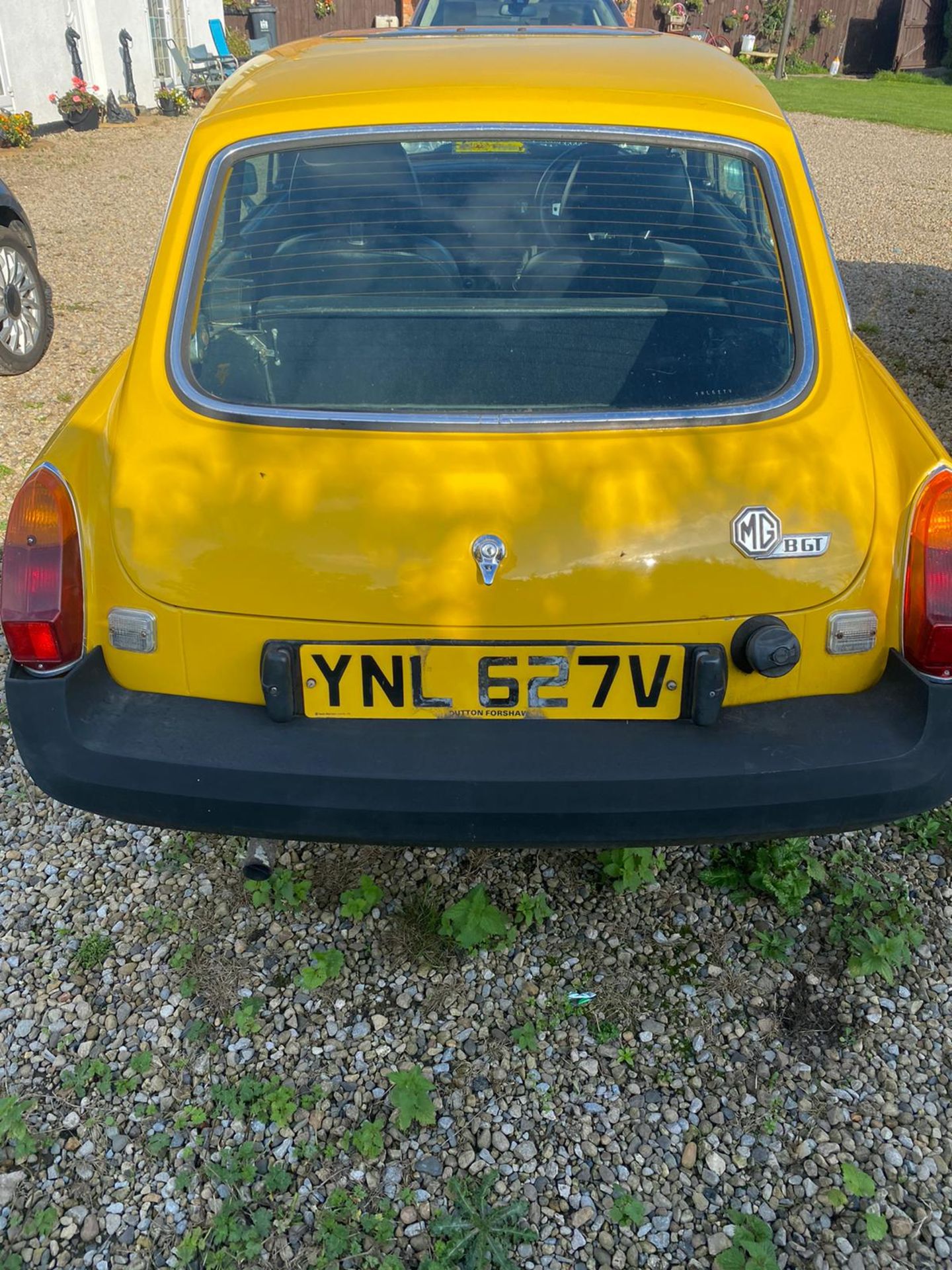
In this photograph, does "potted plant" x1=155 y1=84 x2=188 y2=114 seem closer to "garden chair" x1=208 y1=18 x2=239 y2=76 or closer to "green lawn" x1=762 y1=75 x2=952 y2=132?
"garden chair" x1=208 y1=18 x2=239 y2=76

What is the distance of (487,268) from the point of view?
2488 mm

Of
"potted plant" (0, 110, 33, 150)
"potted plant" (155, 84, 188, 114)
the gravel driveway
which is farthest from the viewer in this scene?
"potted plant" (155, 84, 188, 114)

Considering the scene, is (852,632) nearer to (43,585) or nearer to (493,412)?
(493,412)

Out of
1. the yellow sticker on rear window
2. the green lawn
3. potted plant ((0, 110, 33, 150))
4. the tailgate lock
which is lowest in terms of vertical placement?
the green lawn

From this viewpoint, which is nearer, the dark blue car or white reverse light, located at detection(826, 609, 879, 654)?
white reverse light, located at detection(826, 609, 879, 654)

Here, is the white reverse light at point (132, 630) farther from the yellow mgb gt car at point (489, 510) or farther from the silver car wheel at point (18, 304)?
the silver car wheel at point (18, 304)

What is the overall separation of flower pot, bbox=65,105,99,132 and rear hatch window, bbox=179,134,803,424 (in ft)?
53.2

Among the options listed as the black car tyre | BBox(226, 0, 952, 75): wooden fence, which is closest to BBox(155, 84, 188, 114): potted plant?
BBox(226, 0, 952, 75): wooden fence

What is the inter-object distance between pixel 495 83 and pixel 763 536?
1383 millimetres

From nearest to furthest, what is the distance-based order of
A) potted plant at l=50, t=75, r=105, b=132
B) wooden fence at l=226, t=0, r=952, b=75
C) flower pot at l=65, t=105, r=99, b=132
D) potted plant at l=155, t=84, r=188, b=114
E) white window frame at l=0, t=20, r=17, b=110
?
white window frame at l=0, t=20, r=17, b=110, potted plant at l=50, t=75, r=105, b=132, flower pot at l=65, t=105, r=99, b=132, potted plant at l=155, t=84, r=188, b=114, wooden fence at l=226, t=0, r=952, b=75

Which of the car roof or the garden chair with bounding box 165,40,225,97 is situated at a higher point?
the car roof

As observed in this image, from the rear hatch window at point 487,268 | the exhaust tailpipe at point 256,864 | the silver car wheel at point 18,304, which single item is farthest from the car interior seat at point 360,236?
the silver car wheel at point 18,304

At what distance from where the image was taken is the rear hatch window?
7.91 ft

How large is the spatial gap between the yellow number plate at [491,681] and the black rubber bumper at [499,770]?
3 centimetres
